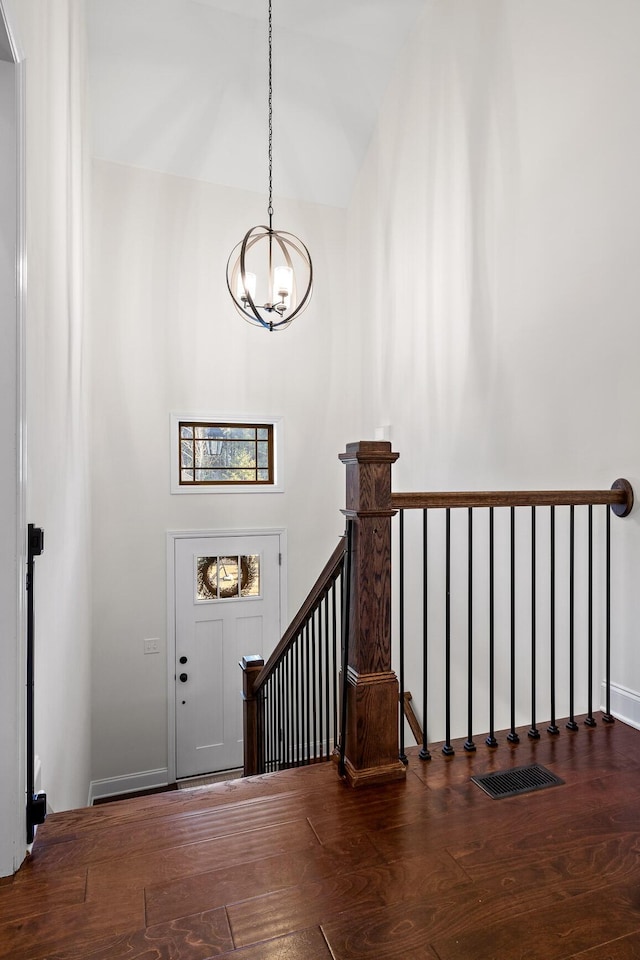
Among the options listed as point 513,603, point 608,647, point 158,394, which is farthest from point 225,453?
point 608,647

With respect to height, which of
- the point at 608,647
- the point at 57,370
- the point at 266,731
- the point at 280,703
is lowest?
the point at 266,731

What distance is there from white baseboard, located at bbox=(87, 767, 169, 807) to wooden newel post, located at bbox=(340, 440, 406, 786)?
3.87 metres

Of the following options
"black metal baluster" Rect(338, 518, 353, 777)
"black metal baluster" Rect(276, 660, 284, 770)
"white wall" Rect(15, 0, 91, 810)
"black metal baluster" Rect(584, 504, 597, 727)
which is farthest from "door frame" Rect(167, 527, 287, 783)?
"black metal baluster" Rect(584, 504, 597, 727)

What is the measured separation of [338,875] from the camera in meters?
1.38

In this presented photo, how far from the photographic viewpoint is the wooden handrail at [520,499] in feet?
6.26

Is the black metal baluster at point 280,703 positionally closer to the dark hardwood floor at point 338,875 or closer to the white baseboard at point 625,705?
the dark hardwood floor at point 338,875

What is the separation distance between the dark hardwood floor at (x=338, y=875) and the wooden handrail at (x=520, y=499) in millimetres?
903

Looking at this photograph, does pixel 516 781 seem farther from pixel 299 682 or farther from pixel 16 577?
pixel 16 577

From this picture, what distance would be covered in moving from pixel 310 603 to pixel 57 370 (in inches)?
59.0

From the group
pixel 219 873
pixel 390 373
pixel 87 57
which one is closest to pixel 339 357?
pixel 390 373

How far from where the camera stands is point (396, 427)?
4.62 m

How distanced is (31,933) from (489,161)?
154 inches

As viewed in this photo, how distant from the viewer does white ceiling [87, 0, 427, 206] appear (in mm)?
4043

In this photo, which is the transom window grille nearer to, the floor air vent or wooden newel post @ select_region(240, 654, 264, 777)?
wooden newel post @ select_region(240, 654, 264, 777)
